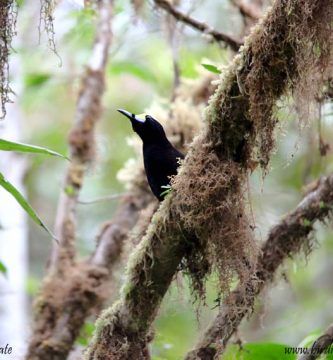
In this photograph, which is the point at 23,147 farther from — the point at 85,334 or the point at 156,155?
the point at 85,334

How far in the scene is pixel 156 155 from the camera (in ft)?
12.8

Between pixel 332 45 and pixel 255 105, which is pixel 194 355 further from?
pixel 332 45

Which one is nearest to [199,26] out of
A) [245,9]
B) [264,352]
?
[245,9]

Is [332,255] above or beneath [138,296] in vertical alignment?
above

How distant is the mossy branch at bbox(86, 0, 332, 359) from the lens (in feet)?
8.69

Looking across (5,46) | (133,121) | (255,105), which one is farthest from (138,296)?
(133,121)

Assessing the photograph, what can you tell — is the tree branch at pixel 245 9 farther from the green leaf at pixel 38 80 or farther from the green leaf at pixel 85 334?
the green leaf at pixel 85 334

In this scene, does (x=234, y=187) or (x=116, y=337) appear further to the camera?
(x=116, y=337)

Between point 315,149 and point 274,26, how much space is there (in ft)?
7.67

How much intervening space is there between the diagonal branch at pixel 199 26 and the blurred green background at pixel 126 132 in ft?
0.91

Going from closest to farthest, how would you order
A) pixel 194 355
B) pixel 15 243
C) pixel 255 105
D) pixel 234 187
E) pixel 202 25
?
pixel 255 105 → pixel 234 187 → pixel 194 355 → pixel 202 25 → pixel 15 243

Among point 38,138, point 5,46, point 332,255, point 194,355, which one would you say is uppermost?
point 38,138

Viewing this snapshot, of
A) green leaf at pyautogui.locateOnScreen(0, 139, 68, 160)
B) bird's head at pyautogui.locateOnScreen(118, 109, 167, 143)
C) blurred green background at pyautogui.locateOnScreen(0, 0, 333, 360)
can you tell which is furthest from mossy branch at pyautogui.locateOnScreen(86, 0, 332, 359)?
blurred green background at pyautogui.locateOnScreen(0, 0, 333, 360)

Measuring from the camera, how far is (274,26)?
265 centimetres
